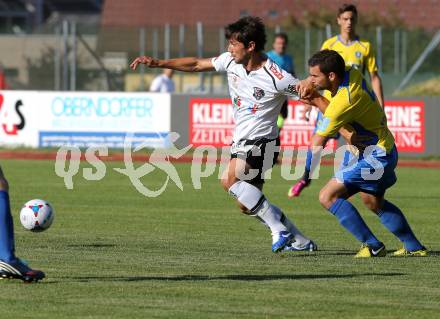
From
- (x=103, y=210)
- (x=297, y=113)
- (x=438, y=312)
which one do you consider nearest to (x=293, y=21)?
(x=297, y=113)

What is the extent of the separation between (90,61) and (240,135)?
2172 centimetres

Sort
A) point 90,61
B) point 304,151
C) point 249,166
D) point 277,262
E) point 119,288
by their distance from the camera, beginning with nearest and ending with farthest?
point 119,288
point 277,262
point 249,166
point 304,151
point 90,61

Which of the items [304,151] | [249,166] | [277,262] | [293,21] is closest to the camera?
[277,262]

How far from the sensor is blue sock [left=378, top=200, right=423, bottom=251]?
10734 mm

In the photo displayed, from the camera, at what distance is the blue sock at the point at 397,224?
10.7m

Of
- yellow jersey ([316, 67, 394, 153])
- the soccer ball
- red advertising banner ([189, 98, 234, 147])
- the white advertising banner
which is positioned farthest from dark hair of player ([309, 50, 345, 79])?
the white advertising banner

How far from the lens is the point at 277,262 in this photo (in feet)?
33.0

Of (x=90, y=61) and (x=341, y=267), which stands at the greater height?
(x=90, y=61)

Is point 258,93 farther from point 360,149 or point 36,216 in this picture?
point 36,216

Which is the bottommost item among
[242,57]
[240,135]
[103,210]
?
[103,210]

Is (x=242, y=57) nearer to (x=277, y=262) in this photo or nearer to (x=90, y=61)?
(x=277, y=262)

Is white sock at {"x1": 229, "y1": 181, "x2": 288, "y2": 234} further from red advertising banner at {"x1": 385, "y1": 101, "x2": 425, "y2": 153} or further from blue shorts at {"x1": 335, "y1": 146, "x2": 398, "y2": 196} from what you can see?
red advertising banner at {"x1": 385, "y1": 101, "x2": 425, "y2": 153}

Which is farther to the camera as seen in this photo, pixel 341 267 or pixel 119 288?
pixel 341 267

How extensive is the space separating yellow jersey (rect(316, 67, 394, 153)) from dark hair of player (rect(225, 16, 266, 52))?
90 cm
